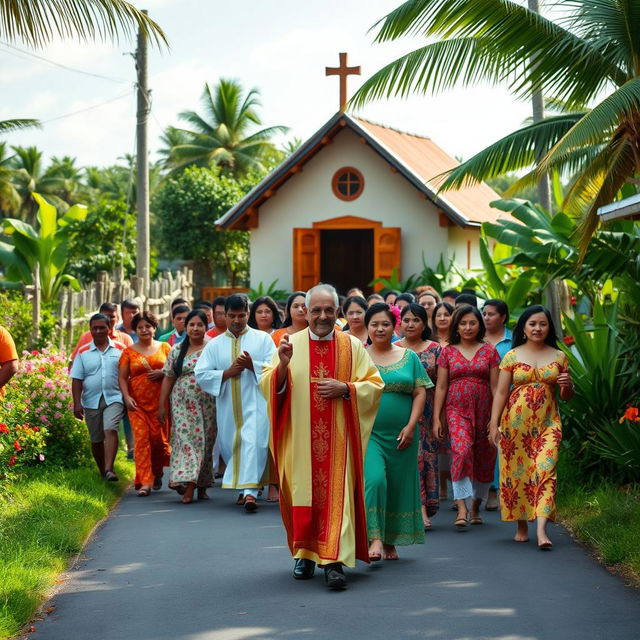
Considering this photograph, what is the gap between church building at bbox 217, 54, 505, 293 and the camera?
26.5 m

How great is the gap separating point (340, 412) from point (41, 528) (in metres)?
2.69

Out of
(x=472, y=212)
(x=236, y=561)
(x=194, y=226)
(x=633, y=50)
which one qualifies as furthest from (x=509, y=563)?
(x=194, y=226)

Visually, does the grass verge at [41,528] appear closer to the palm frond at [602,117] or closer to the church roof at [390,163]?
the palm frond at [602,117]

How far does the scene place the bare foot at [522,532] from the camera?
9.33 metres

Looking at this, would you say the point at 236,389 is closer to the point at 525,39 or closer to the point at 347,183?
the point at 525,39

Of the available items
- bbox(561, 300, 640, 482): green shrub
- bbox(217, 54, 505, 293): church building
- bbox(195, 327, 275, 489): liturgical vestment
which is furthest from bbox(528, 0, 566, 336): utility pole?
bbox(195, 327, 275, 489): liturgical vestment

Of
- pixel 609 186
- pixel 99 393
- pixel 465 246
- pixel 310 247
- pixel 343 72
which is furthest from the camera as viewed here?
pixel 465 246

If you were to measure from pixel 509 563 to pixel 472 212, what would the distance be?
19.5 metres

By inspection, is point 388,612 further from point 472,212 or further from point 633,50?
point 472,212

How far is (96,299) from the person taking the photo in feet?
63.1

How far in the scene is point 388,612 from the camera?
696cm

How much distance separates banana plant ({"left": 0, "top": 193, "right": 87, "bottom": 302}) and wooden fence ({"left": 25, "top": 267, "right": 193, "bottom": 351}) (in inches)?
49.1

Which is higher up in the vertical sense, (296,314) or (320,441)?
(296,314)

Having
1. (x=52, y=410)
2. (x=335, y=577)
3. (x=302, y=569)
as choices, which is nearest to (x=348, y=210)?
(x=52, y=410)
